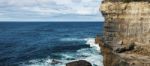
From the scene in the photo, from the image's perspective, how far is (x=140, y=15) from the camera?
1206 inches

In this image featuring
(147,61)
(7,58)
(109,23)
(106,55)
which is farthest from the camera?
(7,58)

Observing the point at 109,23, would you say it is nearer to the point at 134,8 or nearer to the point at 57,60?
the point at 134,8

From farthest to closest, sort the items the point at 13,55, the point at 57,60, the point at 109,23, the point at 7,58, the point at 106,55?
1. the point at 13,55
2. the point at 7,58
3. the point at 57,60
4. the point at 106,55
5. the point at 109,23

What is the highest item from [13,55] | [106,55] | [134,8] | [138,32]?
[134,8]

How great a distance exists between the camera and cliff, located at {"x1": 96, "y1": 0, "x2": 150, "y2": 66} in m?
30.1

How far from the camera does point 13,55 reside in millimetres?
57781

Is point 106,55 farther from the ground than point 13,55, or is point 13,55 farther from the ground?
point 106,55

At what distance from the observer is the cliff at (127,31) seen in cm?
3012

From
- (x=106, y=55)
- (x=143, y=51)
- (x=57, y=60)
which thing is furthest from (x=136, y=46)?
(x=57, y=60)

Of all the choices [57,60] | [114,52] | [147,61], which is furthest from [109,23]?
[57,60]

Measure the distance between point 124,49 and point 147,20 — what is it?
11.6 ft

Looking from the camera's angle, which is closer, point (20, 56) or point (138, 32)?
point (138, 32)

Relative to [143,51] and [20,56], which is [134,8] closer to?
[143,51]

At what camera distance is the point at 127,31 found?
1256 inches
